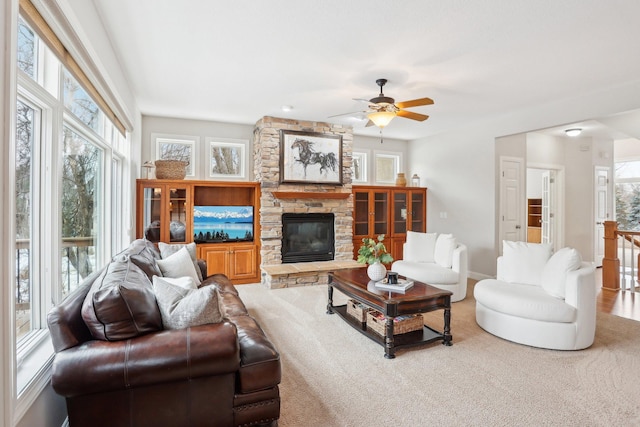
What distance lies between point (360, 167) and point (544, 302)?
4572 mm

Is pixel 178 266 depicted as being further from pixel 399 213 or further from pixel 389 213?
pixel 399 213

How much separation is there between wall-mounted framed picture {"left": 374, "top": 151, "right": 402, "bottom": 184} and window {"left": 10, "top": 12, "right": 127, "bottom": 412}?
5417mm

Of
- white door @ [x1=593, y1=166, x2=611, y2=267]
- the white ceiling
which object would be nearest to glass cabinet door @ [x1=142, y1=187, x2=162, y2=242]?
the white ceiling

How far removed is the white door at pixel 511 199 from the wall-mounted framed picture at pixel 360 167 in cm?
252

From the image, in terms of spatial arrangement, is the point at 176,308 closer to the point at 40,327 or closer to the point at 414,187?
the point at 40,327

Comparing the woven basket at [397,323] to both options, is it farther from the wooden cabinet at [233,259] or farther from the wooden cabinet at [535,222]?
the wooden cabinet at [535,222]

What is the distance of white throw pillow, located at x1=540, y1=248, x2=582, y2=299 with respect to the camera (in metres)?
3.07

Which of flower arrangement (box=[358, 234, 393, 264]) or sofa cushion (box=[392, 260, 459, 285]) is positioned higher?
flower arrangement (box=[358, 234, 393, 264])

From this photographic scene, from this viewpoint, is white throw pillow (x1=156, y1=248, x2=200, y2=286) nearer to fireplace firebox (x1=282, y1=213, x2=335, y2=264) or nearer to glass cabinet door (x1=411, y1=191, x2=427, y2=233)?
fireplace firebox (x1=282, y1=213, x2=335, y2=264)

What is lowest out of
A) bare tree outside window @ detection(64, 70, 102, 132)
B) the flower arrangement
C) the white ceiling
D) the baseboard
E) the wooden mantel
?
the baseboard

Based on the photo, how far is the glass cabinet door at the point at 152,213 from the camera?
5.12 metres

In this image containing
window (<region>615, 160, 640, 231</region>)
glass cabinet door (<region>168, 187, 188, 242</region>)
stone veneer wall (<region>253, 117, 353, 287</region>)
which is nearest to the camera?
glass cabinet door (<region>168, 187, 188, 242</region>)

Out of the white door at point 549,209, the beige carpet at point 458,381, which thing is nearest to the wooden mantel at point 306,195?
the beige carpet at point 458,381

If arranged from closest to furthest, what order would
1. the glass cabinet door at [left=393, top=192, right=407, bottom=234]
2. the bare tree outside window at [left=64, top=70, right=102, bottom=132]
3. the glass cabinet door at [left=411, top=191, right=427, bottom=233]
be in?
the bare tree outside window at [left=64, top=70, right=102, bottom=132]
the glass cabinet door at [left=393, top=192, right=407, bottom=234]
the glass cabinet door at [left=411, top=191, right=427, bottom=233]
